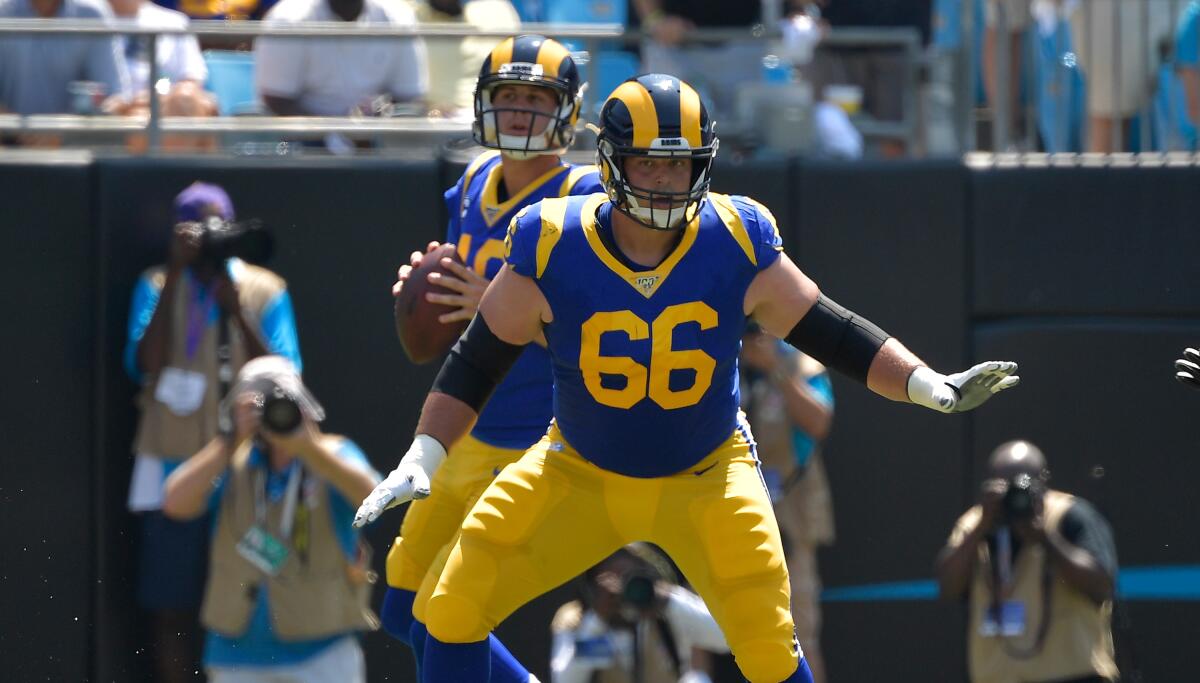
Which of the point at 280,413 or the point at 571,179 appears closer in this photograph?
the point at 571,179

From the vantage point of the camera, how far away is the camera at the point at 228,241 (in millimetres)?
7363

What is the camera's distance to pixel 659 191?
4617mm

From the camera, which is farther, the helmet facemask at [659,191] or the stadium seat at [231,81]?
the stadium seat at [231,81]

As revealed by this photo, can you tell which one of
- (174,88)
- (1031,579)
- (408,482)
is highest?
(174,88)

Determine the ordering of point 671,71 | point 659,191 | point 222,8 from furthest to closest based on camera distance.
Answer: point 222,8
point 671,71
point 659,191

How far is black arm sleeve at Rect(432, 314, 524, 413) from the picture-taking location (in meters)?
4.85

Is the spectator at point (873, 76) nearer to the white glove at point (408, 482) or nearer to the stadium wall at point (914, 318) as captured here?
the stadium wall at point (914, 318)

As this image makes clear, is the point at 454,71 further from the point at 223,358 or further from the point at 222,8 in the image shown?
the point at 223,358

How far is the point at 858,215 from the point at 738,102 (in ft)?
2.25

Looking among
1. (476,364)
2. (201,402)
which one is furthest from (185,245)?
(476,364)

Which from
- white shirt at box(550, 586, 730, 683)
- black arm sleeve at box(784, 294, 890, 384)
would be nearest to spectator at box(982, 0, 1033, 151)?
white shirt at box(550, 586, 730, 683)

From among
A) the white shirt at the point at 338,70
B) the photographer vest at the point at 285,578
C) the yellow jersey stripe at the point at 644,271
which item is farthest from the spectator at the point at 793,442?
the yellow jersey stripe at the point at 644,271

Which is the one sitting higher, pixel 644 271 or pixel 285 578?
pixel 644 271

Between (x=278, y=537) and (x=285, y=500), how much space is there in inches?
5.4
